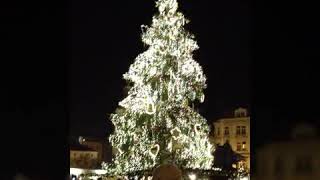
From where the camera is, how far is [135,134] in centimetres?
1334

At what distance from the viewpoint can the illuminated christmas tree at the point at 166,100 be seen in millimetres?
12852
